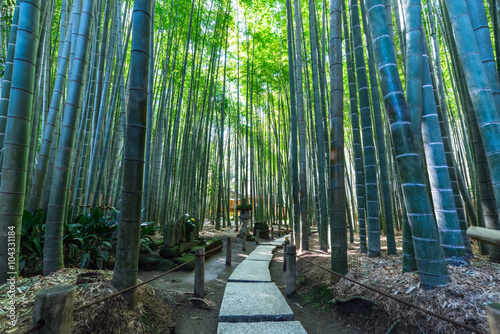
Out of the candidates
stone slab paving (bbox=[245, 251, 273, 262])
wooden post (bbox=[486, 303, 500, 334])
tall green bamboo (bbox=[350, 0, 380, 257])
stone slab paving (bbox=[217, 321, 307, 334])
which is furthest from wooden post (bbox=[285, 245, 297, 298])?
wooden post (bbox=[486, 303, 500, 334])

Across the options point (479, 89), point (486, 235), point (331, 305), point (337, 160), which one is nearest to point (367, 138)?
point (337, 160)

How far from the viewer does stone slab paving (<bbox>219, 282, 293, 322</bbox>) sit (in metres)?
2.17

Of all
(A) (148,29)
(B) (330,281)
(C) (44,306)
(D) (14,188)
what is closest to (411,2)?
(A) (148,29)

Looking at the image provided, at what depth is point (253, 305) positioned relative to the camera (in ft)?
7.91

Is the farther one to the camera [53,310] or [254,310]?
[254,310]

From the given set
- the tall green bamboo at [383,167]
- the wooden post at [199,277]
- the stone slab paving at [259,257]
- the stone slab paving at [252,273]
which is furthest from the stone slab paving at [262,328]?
the stone slab paving at [259,257]

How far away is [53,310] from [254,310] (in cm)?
170

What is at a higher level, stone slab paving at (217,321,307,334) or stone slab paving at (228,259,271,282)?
stone slab paving at (228,259,271,282)

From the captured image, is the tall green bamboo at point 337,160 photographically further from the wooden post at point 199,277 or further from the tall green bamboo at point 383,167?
the wooden post at point 199,277

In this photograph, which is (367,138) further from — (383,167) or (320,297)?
(320,297)

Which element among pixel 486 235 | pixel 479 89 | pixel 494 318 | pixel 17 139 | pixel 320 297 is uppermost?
pixel 479 89

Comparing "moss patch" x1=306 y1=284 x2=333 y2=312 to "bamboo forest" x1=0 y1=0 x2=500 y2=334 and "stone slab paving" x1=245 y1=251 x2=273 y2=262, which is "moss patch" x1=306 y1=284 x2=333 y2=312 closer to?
"bamboo forest" x1=0 y1=0 x2=500 y2=334

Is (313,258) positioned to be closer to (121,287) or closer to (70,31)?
(121,287)

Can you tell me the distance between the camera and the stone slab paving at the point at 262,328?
1.97m
